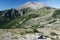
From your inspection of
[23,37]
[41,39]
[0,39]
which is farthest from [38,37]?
[0,39]

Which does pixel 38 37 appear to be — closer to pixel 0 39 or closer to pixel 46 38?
pixel 46 38

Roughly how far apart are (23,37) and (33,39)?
439cm

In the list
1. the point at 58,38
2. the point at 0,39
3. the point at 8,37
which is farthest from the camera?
the point at 58,38

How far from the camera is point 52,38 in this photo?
169ft

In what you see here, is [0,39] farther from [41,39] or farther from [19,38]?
[41,39]

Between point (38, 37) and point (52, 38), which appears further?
point (52, 38)

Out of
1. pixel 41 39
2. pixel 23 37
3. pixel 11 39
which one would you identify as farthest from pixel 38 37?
pixel 11 39

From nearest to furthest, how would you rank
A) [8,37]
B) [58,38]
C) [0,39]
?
[0,39] → [8,37] → [58,38]

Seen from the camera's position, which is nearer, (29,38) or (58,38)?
(29,38)

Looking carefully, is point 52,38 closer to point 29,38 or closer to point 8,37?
point 29,38

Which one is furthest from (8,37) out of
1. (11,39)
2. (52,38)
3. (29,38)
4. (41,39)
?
(52,38)

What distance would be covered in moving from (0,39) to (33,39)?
30.2 feet

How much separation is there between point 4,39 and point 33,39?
816 cm

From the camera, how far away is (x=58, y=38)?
53.4 metres
